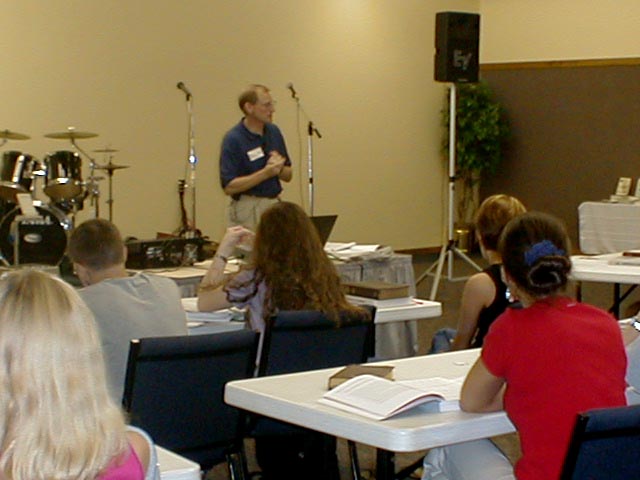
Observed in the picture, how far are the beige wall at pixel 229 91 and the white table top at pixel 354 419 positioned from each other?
6.52 meters

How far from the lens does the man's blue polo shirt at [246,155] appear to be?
7.49 metres

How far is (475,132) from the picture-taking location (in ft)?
40.3

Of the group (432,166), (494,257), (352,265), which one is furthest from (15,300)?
(432,166)

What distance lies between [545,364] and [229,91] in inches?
318

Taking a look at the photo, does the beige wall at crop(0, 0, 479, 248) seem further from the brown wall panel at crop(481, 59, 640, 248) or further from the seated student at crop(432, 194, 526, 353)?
the seated student at crop(432, 194, 526, 353)

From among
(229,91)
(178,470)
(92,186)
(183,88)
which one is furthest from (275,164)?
(178,470)

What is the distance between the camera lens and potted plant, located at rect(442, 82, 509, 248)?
12.3 m

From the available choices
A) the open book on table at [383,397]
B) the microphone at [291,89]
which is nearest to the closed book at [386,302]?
the open book on table at [383,397]

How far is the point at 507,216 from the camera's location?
4613 mm

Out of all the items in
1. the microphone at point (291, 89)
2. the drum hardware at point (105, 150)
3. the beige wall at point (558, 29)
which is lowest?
the drum hardware at point (105, 150)

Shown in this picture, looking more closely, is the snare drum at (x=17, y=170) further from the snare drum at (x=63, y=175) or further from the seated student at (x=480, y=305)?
the seated student at (x=480, y=305)

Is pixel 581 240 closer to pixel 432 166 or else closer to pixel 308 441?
pixel 432 166

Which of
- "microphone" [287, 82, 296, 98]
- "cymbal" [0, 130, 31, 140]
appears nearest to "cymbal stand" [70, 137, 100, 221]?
"cymbal" [0, 130, 31, 140]

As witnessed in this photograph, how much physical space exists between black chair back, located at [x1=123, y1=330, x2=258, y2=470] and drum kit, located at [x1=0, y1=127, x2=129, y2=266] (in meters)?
4.62
